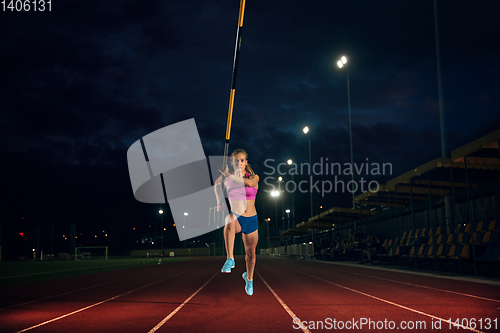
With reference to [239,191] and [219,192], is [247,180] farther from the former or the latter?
[219,192]

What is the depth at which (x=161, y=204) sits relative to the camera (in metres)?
74.1

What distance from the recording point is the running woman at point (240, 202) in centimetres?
508

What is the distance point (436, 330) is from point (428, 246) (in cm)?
1459

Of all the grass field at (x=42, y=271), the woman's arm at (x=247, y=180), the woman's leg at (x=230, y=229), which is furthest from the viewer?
the grass field at (x=42, y=271)

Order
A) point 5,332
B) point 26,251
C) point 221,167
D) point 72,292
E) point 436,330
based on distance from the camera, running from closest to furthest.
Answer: point 221,167 < point 436,330 < point 5,332 < point 72,292 < point 26,251

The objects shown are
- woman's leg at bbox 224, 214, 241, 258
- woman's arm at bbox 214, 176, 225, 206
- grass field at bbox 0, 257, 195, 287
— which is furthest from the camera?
grass field at bbox 0, 257, 195, 287

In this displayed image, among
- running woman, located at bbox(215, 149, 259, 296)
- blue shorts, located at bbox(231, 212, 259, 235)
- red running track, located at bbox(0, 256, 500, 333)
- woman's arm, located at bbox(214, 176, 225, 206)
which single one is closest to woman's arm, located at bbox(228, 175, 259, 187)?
running woman, located at bbox(215, 149, 259, 296)

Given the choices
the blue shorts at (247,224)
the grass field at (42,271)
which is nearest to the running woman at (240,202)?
the blue shorts at (247,224)

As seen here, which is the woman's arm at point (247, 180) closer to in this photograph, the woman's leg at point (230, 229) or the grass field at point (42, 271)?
the woman's leg at point (230, 229)

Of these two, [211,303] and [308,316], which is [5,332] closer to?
[211,303]

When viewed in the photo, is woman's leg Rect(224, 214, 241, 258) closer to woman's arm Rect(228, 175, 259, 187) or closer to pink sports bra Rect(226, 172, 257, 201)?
pink sports bra Rect(226, 172, 257, 201)

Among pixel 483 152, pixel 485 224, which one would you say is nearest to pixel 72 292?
pixel 483 152

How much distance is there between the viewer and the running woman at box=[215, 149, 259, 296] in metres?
5.08

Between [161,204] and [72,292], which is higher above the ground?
[161,204]
